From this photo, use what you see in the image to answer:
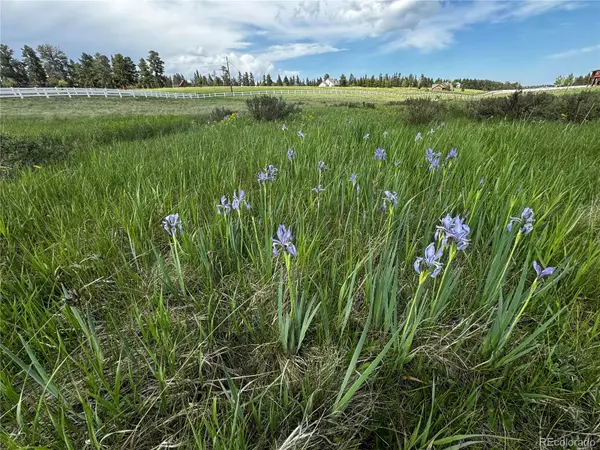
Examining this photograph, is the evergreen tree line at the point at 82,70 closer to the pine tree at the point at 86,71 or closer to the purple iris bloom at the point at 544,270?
the pine tree at the point at 86,71

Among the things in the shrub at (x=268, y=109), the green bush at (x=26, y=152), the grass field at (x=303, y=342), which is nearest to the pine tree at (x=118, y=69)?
the shrub at (x=268, y=109)

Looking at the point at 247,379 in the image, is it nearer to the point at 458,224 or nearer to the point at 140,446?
the point at 140,446

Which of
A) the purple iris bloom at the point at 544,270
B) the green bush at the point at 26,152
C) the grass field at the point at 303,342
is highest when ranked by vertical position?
the purple iris bloom at the point at 544,270

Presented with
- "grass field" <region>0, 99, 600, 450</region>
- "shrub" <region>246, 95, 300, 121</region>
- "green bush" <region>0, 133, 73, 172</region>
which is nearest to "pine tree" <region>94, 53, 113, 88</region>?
"shrub" <region>246, 95, 300, 121</region>

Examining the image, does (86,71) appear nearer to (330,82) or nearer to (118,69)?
(118,69)

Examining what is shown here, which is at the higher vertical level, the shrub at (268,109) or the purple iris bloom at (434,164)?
the purple iris bloom at (434,164)

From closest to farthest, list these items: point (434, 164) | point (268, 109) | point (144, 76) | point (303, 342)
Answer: point (303, 342)
point (434, 164)
point (268, 109)
point (144, 76)

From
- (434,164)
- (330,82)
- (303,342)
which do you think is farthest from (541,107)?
(330,82)

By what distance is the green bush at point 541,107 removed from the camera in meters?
7.56

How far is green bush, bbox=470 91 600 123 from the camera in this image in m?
7.56

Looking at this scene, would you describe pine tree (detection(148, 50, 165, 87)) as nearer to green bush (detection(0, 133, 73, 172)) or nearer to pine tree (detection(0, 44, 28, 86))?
pine tree (detection(0, 44, 28, 86))

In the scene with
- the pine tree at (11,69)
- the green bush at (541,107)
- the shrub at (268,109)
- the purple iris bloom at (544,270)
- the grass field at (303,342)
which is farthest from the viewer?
the pine tree at (11,69)

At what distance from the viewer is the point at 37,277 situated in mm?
1547

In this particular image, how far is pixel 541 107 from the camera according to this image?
27.1 feet
